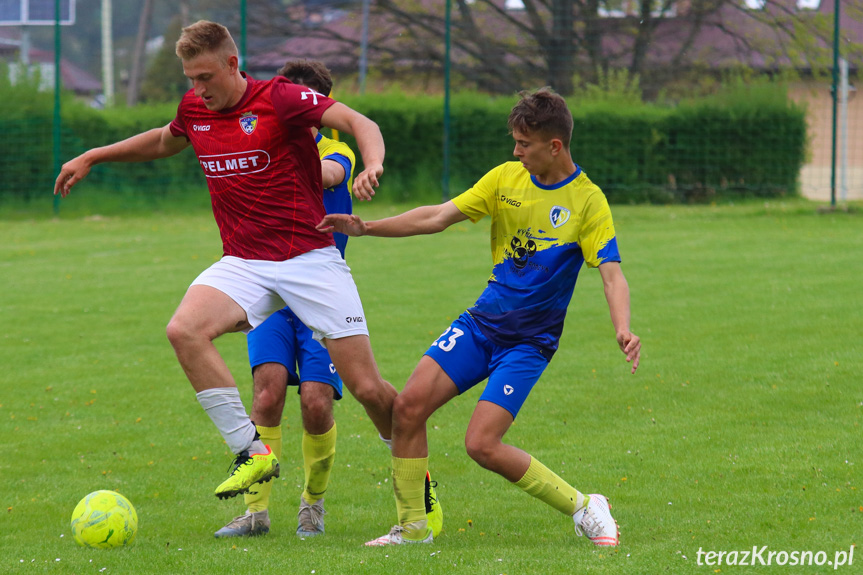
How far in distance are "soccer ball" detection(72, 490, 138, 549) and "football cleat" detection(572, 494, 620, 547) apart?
2342 mm

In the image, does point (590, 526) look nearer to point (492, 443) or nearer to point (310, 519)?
point (492, 443)

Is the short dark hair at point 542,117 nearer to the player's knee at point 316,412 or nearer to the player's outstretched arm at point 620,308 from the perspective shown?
the player's outstretched arm at point 620,308

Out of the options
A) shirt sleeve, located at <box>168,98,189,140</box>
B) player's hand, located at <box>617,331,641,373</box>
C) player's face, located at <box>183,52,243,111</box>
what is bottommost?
player's hand, located at <box>617,331,641,373</box>

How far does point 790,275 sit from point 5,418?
9.57 meters

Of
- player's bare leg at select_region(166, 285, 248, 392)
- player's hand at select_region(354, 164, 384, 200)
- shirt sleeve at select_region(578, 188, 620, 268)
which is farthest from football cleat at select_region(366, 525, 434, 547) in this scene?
player's hand at select_region(354, 164, 384, 200)

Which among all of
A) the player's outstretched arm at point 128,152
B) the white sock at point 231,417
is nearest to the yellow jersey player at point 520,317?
the white sock at point 231,417

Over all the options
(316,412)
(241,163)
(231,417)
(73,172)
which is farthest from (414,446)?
(73,172)

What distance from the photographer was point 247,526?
548 centimetres

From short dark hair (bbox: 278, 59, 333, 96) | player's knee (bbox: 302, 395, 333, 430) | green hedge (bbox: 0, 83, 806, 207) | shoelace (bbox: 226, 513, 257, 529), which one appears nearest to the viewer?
shoelace (bbox: 226, 513, 257, 529)

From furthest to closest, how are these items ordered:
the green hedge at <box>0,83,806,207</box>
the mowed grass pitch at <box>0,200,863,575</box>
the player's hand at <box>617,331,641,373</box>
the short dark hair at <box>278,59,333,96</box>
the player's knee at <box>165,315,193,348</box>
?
the green hedge at <box>0,83,806,207</box>
the short dark hair at <box>278,59,333,96</box>
the mowed grass pitch at <box>0,200,863,575</box>
the player's knee at <box>165,315,193,348</box>
the player's hand at <box>617,331,641,373</box>

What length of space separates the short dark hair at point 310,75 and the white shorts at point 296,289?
120 cm

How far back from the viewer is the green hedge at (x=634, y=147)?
68.1 ft

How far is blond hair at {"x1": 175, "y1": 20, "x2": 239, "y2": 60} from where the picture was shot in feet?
16.1

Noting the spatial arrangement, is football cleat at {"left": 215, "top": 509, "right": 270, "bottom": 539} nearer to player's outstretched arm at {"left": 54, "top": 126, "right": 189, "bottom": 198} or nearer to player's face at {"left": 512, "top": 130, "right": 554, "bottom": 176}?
player's outstretched arm at {"left": 54, "top": 126, "right": 189, "bottom": 198}
